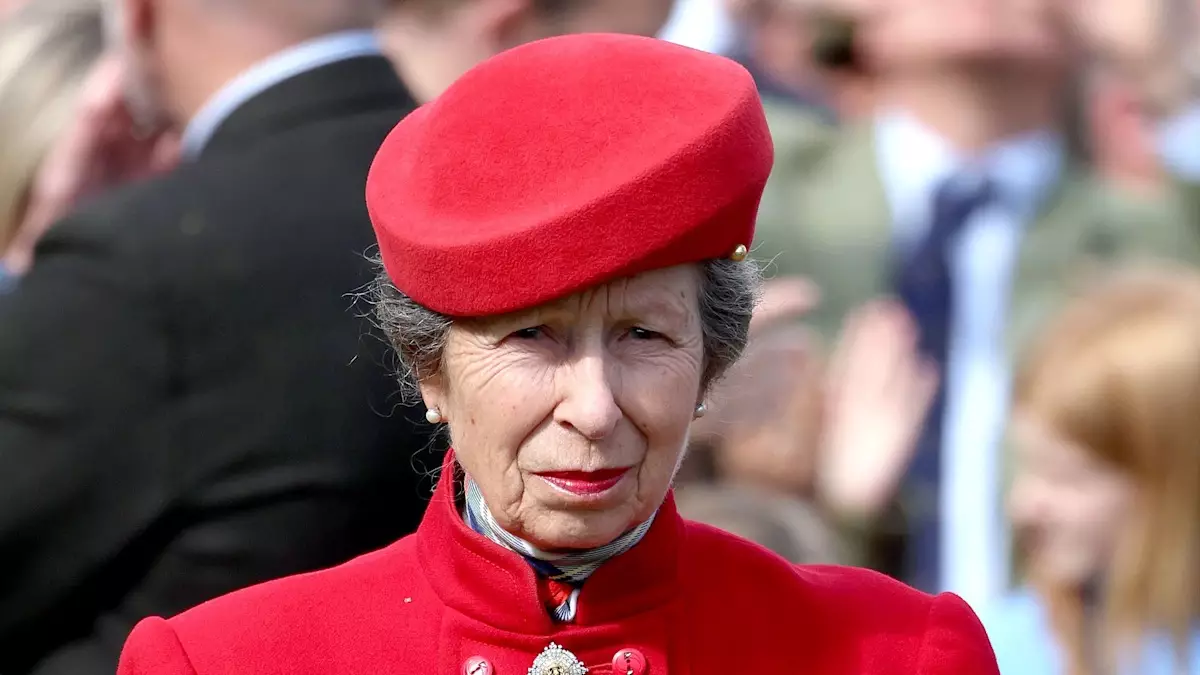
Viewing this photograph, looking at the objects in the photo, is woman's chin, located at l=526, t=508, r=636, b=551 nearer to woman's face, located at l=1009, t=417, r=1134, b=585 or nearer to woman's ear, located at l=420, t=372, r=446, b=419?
woman's ear, located at l=420, t=372, r=446, b=419

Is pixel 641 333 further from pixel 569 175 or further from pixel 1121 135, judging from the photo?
pixel 1121 135

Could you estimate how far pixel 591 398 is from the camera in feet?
7.43

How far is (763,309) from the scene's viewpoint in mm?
4691

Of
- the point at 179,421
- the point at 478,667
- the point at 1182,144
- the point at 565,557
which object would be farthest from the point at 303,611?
the point at 1182,144

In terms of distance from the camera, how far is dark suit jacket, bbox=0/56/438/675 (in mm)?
3119

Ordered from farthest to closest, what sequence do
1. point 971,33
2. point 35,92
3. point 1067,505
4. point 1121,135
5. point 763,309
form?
1. point 1121,135
2. point 971,33
3. point 35,92
4. point 1067,505
5. point 763,309

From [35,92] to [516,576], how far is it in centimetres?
335

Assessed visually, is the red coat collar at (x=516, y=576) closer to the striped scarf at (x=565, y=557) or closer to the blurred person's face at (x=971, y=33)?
the striped scarf at (x=565, y=557)

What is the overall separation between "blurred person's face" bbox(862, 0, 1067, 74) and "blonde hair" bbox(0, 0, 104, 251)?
283 centimetres

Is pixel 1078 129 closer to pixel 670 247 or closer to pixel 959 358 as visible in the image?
pixel 959 358

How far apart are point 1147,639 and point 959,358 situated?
5.47ft

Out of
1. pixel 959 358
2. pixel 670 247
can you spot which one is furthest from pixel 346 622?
pixel 959 358

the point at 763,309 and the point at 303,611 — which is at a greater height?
the point at 303,611

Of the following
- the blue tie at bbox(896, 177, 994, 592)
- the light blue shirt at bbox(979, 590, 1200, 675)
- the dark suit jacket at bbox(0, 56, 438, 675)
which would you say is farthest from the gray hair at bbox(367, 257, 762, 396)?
the blue tie at bbox(896, 177, 994, 592)
